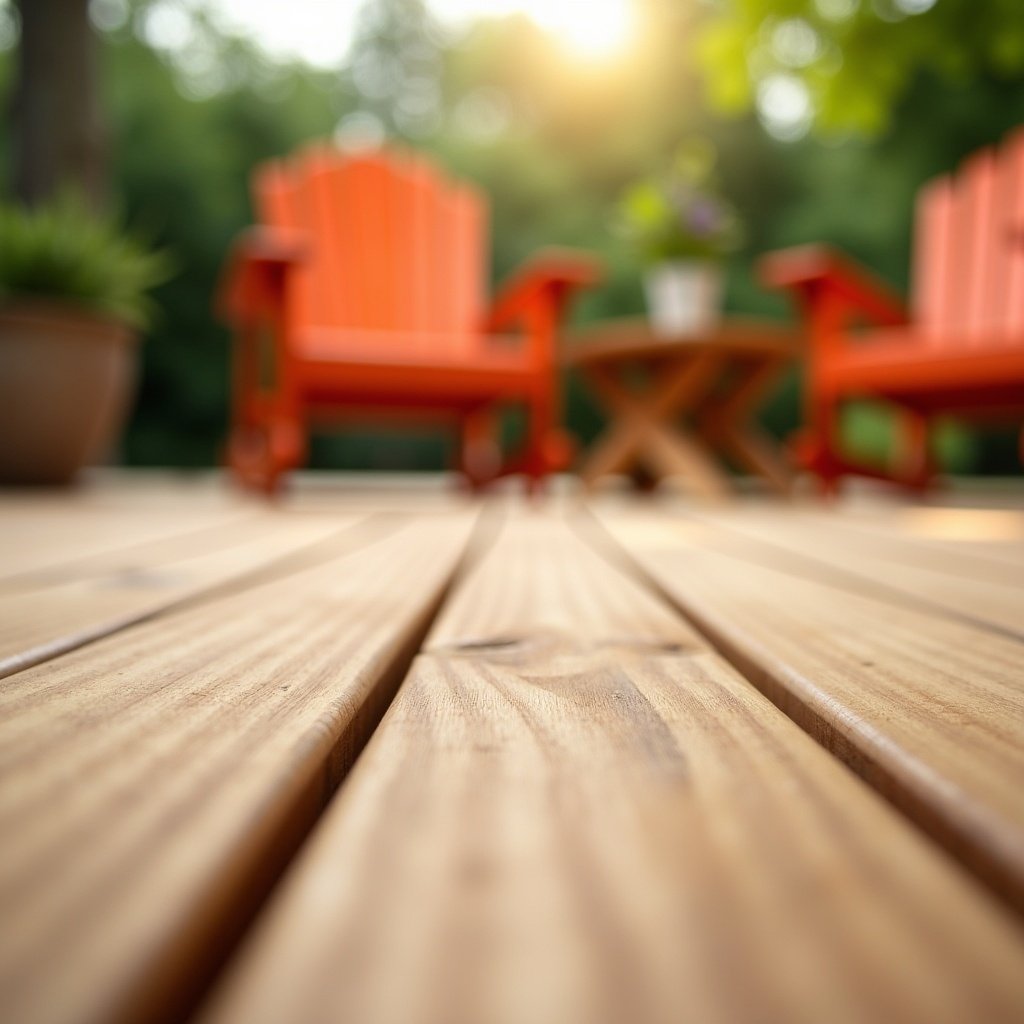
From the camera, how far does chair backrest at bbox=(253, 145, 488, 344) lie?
3.16 m

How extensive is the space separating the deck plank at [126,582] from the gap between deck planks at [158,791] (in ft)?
0.10

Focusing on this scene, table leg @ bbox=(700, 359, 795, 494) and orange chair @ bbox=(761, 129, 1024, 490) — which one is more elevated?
orange chair @ bbox=(761, 129, 1024, 490)

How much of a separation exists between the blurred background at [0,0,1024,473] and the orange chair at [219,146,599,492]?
64.2 inches

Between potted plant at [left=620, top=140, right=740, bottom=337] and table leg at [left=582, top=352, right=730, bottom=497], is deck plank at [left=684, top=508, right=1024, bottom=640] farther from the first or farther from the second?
potted plant at [left=620, top=140, right=740, bottom=337]

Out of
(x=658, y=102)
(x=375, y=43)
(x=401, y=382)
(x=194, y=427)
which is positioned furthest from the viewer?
(x=375, y=43)

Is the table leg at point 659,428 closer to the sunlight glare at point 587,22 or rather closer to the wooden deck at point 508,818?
the wooden deck at point 508,818

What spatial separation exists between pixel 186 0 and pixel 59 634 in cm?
853

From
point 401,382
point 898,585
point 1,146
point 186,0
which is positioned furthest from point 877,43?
point 186,0

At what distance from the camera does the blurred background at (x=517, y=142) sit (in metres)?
6.00

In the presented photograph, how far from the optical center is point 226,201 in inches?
245

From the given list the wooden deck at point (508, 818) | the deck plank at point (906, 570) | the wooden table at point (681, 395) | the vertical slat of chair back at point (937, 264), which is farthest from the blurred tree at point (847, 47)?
the wooden deck at point (508, 818)

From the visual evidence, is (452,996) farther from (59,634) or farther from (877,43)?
(877,43)

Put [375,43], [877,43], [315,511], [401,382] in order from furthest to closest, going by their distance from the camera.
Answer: [375,43]
[877,43]
[401,382]
[315,511]

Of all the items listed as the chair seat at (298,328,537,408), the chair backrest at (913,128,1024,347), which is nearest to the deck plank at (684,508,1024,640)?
the chair seat at (298,328,537,408)
